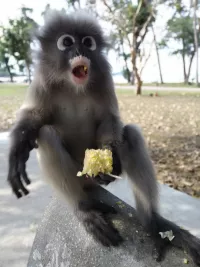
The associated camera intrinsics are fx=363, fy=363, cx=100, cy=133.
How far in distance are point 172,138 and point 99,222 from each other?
509 cm

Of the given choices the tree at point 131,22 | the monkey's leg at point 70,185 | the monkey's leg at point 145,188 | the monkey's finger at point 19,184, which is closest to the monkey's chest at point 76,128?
the monkey's leg at point 70,185

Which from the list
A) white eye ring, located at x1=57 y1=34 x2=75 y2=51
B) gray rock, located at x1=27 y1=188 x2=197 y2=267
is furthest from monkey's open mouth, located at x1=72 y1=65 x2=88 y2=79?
gray rock, located at x1=27 y1=188 x2=197 y2=267

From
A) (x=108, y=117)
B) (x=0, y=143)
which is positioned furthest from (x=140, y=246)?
(x=0, y=143)

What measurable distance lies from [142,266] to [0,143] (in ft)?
14.8

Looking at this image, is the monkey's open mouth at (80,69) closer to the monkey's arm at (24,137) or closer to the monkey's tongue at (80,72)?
the monkey's tongue at (80,72)

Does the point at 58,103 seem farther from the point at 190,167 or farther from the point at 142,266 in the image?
the point at 190,167

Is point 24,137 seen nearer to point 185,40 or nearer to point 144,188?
point 144,188

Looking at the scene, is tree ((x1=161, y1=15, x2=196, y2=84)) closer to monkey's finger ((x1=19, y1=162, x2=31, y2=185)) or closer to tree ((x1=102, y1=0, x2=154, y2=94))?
tree ((x1=102, y1=0, x2=154, y2=94))

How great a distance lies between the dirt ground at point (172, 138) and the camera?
4.93 m

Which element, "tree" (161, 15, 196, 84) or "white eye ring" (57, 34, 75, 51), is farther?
"tree" (161, 15, 196, 84)

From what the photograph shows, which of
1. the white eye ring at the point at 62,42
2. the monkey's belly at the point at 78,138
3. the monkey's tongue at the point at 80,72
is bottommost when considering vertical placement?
the monkey's belly at the point at 78,138

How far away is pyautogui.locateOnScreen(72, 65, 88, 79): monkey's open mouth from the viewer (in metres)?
2.57

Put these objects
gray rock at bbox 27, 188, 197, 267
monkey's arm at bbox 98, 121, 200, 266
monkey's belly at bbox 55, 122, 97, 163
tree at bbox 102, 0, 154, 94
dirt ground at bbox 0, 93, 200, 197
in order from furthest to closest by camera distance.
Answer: tree at bbox 102, 0, 154, 94
dirt ground at bbox 0, 93, 200, 197
monkey's belly at bbox 55, 122, 97, 163
monkey's arm at bbox 98, 121, 200, 266
gray rock at bbox 27, 188, 197, 267

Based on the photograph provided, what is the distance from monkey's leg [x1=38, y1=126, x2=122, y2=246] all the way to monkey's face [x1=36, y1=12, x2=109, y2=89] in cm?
47
